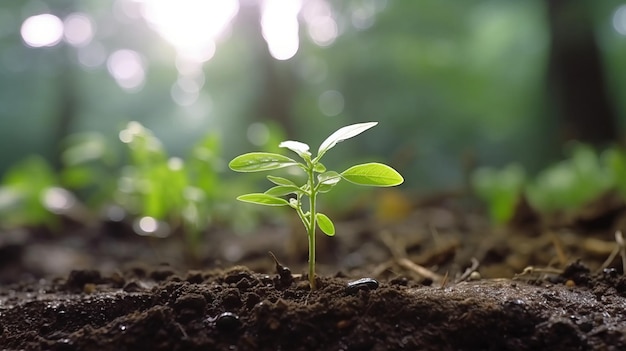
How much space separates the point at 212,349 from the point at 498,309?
1.12ft

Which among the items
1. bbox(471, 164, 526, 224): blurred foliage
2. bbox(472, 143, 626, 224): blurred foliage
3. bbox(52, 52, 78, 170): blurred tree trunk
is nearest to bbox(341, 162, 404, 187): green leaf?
bbox(471, 164, 526, 224): blurred foliage

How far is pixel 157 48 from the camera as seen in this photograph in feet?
14.4

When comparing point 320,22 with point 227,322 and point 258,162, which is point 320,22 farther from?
point 227,322

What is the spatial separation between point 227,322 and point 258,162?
0.20m

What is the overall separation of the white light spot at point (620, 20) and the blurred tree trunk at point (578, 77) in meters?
0.25

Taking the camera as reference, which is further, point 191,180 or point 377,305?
point 191,180

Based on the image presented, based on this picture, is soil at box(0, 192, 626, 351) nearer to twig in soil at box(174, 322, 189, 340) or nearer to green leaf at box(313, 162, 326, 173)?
twig in soil at box(174, 322, 189, 340)

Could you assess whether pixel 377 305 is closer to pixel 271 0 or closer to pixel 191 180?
pixel 191 180

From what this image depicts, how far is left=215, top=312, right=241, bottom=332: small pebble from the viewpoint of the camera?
639mm

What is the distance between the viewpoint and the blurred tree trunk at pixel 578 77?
10.9 ft

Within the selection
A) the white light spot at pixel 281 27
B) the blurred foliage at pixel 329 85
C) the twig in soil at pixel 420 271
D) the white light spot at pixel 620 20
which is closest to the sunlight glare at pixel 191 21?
the blurred foliage at pixel 329 85

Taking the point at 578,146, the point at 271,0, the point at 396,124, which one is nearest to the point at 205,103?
the point at 271,0

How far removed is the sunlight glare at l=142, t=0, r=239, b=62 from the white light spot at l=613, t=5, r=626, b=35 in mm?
2609

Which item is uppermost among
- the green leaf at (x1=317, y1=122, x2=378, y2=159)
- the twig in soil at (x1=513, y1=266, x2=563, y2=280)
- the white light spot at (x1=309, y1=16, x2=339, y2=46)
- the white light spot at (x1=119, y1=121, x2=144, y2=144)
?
the white light spot at (x1=309, y1=16, x2=339, y2=46)
